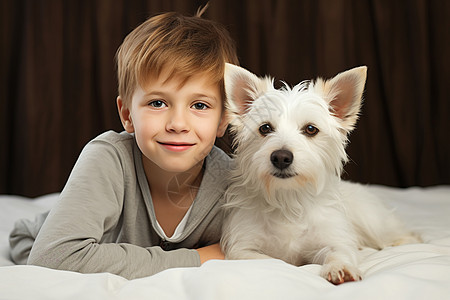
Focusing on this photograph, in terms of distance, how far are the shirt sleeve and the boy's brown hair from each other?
0.34m

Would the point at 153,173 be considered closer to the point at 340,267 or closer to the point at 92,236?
the point at 92,236

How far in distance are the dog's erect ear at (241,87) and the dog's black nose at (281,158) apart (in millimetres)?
322

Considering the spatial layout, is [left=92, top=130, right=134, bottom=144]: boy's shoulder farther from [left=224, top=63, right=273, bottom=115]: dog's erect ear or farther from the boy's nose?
[left=224, top=63, right=273, bottom=115]: dog's erect ear

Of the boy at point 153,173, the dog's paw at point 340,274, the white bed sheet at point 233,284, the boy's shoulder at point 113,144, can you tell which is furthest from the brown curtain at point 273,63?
the white bed sheet at point 233,284

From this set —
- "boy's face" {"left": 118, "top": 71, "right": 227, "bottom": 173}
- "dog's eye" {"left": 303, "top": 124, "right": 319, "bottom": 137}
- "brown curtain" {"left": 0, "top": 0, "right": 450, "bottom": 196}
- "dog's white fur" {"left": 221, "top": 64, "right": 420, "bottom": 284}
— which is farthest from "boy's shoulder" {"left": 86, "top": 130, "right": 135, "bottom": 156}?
"brown curtain" {"left": 0, "top": 0, "right": 450, "bottom": 196}

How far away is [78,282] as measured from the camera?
46.2 inches

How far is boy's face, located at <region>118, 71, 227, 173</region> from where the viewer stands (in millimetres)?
1632

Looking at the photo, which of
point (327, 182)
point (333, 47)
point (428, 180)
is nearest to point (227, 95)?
point (327, 182)

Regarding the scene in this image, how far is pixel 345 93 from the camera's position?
64.9 inches

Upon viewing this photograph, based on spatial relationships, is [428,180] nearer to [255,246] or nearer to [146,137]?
[255,246]

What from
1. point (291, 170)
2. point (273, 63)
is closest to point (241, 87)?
point (291, 170)

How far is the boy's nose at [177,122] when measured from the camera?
1.60m

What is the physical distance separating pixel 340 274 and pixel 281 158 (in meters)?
0.38

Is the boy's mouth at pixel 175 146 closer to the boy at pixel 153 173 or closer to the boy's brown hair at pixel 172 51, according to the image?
the boy at pixel 153 173
